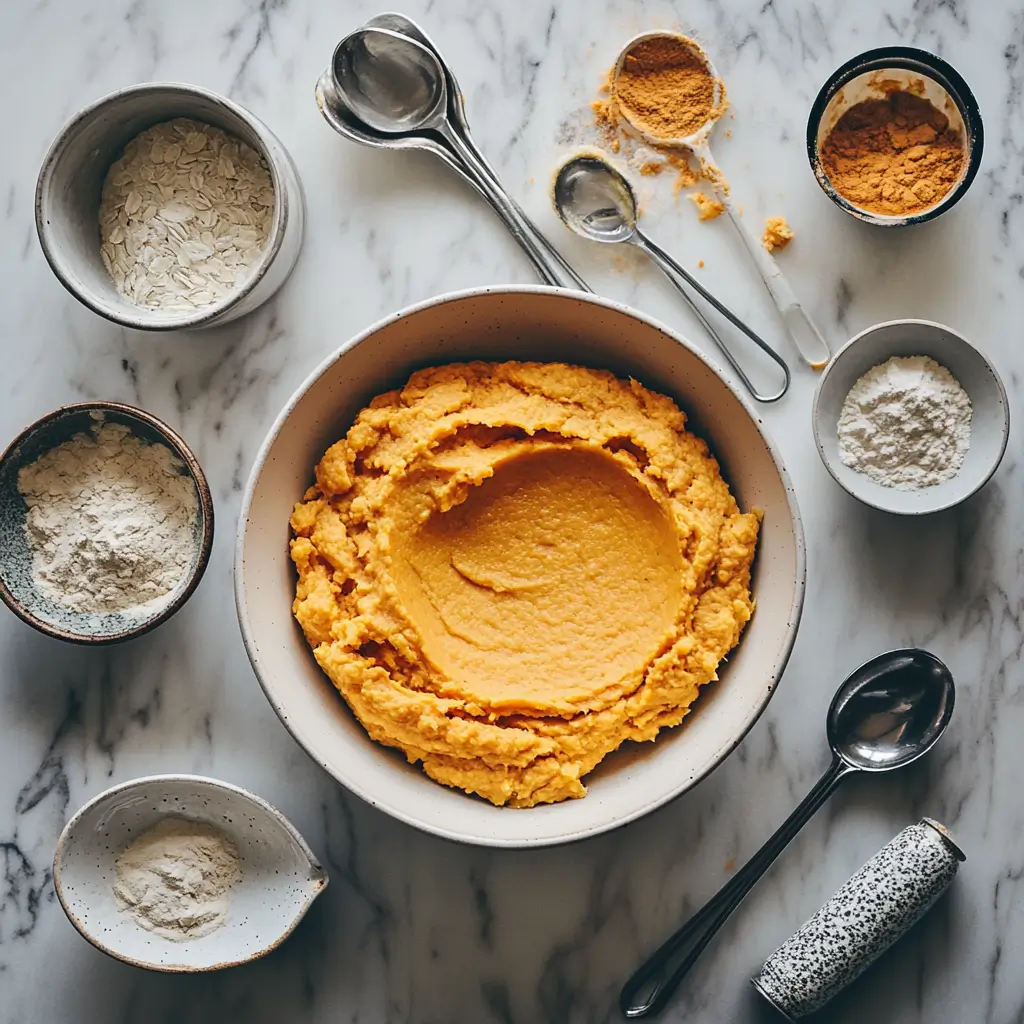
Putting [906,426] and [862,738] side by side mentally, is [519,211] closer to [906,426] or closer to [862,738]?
[906,426]

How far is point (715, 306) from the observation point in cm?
238

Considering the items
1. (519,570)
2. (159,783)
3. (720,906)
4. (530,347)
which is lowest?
(720,906)

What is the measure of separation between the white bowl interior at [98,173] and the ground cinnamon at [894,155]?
133 centimetres

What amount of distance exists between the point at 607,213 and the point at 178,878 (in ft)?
6.11

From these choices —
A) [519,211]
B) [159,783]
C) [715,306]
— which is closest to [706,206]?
[715,306]

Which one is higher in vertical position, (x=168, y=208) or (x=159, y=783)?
(x=168, y=208)

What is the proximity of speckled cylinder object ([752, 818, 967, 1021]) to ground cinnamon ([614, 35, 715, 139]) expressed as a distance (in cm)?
174

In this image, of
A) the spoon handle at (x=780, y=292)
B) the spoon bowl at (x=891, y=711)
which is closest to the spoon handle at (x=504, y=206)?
the spoon handle at (x=780, y=292)

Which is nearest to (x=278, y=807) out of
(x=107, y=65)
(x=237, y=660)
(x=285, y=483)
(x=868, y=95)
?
(x=237, y=660)

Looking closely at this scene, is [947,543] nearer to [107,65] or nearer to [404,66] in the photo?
[404,66]

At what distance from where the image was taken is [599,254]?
7.97 feet

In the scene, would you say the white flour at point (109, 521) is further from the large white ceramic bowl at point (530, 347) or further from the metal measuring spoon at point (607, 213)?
the metal measuring spoon at point (607, 213)

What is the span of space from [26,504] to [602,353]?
1387 millimetres

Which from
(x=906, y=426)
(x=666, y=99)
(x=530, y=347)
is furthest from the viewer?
(x=666, y=99)
